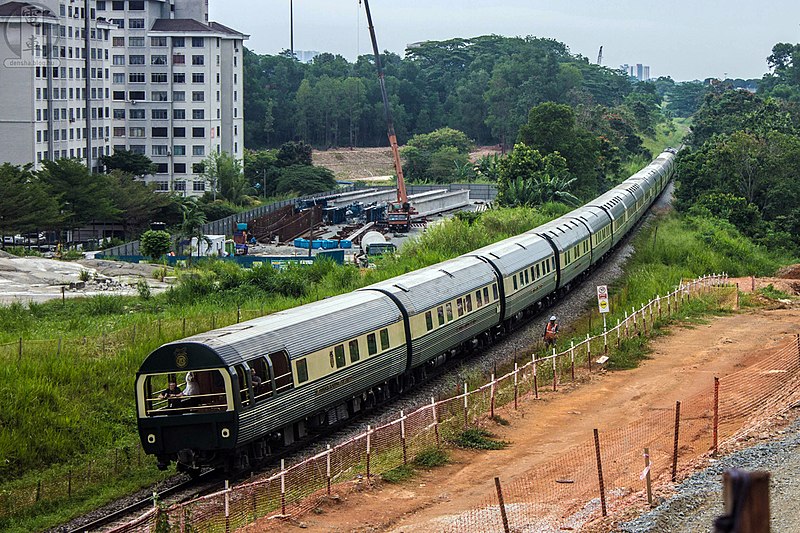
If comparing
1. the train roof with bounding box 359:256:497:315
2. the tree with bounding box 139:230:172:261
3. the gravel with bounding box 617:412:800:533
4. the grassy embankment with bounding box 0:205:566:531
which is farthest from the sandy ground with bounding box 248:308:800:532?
the tree with bounding box 139:230:172:261

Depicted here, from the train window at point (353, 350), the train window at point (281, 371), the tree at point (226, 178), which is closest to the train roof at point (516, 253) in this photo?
the train window at point (353, 350)

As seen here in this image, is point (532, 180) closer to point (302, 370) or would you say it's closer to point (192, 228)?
point (192, 228)

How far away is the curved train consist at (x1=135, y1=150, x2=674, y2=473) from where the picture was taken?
56.1 feet

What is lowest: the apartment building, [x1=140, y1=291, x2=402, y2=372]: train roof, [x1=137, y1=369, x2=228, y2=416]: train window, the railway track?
the railway track

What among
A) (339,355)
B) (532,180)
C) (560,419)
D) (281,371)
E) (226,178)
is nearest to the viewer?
A: (281,371)

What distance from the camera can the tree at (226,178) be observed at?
9219 cm

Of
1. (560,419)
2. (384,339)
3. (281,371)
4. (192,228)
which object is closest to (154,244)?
(192,228)

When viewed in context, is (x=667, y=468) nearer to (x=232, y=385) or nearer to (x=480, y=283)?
(x=232, y=385)

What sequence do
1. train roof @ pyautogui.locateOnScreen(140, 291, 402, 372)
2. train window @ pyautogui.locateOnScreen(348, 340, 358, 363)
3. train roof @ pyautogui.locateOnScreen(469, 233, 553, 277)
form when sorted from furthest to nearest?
train roof @ pyautogui.locateOnScreen(469, 233, 553, 277) < train window @ pyautogui.locateOnScreen(348, 340, 358, 363) < train roof @ pyautogui.locateOnScreen(140, 291, 402, 372)

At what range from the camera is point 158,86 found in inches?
3814

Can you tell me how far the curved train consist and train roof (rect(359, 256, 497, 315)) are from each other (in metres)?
0.04

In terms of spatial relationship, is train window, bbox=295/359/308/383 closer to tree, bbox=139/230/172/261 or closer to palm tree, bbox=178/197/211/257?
tree, bbox=139/230/172/261

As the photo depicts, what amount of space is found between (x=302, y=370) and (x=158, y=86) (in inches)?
3248

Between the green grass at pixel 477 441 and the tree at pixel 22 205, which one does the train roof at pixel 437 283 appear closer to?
the green grass at pixel 477 441
